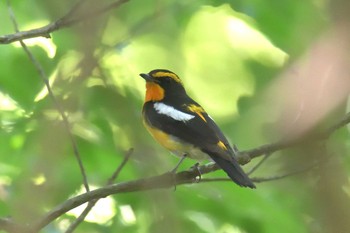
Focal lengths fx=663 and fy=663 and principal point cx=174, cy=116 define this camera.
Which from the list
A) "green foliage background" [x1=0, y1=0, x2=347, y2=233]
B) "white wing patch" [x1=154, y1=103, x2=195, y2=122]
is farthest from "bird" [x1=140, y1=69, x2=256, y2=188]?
"green foliage background" [x1=0, y1=0, x2=347, y2=233]

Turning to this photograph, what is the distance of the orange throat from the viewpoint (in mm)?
5465

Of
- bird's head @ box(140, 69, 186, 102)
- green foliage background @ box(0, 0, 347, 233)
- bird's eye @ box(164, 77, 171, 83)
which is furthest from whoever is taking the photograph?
bird's eye @ box(164, 77, 171, 83)

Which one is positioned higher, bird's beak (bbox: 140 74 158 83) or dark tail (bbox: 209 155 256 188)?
bird's beak (bbox: 140 74 158 83)

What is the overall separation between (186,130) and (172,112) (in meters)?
0.42

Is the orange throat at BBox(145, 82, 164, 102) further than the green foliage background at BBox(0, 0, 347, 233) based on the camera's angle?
Yes

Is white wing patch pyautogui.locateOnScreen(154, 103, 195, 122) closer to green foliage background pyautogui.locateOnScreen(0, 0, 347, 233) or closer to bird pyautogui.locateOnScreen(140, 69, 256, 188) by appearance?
bird pyautogui.locateOnScreen(140, 69, 256, 188)

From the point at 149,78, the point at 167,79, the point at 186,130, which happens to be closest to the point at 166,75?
the point at 167,79

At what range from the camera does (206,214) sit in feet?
13.3

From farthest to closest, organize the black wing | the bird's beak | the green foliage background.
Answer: the bird's beak < the black wing < the green foliage background

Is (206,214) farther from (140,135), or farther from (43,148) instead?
(43,148)

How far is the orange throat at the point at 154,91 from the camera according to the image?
5465mm

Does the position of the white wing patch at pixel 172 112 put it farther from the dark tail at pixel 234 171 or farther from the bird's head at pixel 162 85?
the dark tail at pixel 234 171

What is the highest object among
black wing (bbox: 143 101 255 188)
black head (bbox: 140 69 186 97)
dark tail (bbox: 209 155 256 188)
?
black head (bbox: 140 69 186 97)

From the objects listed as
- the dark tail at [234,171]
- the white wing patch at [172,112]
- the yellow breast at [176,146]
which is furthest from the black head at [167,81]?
the dark tail at [234,171]
